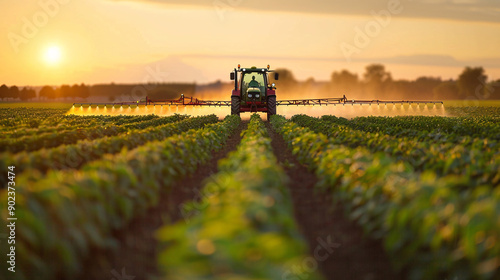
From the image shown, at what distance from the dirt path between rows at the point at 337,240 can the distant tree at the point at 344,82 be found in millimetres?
131727

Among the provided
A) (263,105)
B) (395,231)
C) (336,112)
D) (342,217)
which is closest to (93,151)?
(342,217)

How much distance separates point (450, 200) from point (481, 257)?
2.24ft

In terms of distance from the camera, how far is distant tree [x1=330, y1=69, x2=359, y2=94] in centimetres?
13788

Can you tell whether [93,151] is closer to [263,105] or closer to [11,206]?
[11,206]

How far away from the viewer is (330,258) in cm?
609

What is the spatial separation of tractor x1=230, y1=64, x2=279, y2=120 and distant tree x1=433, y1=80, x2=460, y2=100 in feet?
359

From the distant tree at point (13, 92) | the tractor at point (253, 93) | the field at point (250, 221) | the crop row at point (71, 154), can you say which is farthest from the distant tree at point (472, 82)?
the distant tree at point (13, 92)

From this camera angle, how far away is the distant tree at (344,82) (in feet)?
452

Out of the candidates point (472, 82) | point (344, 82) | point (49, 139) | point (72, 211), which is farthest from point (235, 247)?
point (344, 82)

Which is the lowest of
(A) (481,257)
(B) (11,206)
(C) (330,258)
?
(C) (330,258)

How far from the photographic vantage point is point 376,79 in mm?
136125

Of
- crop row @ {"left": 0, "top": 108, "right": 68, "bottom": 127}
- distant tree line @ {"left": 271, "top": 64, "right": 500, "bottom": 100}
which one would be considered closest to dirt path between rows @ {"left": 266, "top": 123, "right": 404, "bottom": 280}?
crop row @ {"left": 0, "top": 108, "right": 68, "bottom": 127}

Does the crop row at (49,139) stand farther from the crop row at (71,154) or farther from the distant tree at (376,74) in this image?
the distant tree at (376,74)

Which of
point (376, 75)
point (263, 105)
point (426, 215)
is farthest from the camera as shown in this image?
point (376, 75)
